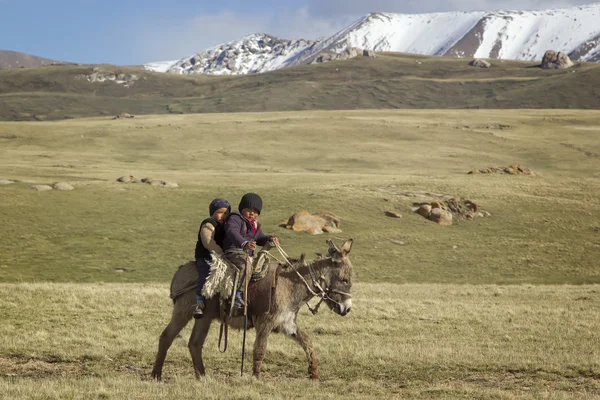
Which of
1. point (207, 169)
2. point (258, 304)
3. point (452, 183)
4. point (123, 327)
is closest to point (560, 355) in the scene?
point (258, 304)

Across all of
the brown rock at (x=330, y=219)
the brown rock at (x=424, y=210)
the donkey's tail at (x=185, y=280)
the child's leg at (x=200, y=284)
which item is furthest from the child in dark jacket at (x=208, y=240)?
the brown rock at (x=424, y=210)

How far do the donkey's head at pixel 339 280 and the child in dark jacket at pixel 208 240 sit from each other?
1.90 meters

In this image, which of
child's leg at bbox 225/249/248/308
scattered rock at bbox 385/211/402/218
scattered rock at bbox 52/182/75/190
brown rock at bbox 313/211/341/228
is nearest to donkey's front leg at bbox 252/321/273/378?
child's leg at bbox 225/249/248/308

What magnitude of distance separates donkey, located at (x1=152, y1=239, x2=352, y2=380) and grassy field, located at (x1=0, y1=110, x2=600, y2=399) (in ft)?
1.98

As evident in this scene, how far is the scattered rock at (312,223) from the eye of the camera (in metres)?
43.9

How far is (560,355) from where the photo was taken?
50.1ft

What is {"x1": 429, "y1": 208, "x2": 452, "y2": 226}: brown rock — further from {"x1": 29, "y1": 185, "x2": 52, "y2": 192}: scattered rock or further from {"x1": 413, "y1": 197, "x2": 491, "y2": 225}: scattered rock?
{"x1": 29, "y1": 185, "x2": 52, "y2": 192}: scattered rock

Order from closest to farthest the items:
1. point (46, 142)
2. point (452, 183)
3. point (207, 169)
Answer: point (452, 183), point (207, 169), point (46, 142)

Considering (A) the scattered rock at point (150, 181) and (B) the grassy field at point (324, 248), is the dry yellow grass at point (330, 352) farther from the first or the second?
(A) the scattered rock at point (150, 181)

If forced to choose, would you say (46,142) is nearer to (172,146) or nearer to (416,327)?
(172,146)

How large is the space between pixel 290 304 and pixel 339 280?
0.93m

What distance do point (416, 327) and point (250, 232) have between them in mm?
8524

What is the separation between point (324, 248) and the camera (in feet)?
131

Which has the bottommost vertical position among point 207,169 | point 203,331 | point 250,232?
point 207,169
